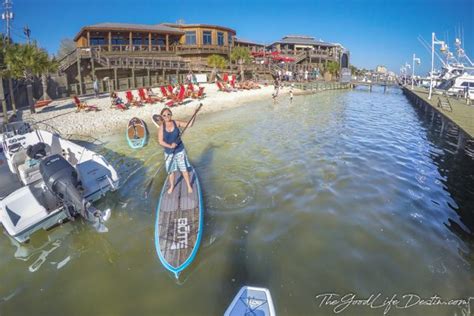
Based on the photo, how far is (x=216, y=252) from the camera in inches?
246

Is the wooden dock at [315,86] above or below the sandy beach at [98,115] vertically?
above

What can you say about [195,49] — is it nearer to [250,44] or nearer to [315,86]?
[250,44]

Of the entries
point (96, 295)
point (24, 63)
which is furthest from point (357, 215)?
point (24, 63)

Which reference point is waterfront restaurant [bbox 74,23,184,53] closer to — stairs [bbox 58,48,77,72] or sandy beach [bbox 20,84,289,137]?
stairs [bbox 58,48,77,72]

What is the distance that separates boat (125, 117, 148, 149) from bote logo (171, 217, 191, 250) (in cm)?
856

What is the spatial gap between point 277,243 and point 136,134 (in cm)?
1030

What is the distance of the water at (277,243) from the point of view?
5.20 m

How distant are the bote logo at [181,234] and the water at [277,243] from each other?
1.89ft

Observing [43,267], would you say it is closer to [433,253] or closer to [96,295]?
[96,295]

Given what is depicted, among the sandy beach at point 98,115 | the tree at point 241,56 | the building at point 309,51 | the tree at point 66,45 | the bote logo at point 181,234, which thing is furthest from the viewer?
the tree at point 66,45

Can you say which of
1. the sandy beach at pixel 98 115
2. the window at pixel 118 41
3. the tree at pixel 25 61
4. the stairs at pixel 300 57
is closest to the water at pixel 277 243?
the sandy beach at pixel 98 115

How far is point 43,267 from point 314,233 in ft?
20.8

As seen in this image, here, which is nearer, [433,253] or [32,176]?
[433,253]

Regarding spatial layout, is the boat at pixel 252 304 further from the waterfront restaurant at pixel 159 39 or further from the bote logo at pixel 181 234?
the waterfront restaurant at pixel 159 39
